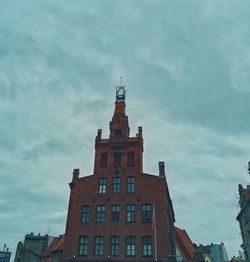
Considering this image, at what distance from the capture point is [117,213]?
131 feet

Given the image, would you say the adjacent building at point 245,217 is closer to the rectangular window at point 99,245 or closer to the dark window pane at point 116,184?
the dark window pane at point 116,184

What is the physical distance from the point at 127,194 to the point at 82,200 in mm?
6219

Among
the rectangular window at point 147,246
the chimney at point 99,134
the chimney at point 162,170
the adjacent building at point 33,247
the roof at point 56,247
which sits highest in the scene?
the chimney at point 99,134

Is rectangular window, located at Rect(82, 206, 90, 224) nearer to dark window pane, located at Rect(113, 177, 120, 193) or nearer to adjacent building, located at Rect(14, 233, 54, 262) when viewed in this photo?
dark window pane, located at Rect(113, 177, 120, 193)

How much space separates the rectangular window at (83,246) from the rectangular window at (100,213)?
2.69 metres

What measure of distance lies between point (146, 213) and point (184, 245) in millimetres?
23326

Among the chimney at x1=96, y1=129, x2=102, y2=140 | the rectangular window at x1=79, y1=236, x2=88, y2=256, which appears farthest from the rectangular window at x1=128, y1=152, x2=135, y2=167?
the rectangular window at x1=79, y1=236, x2=88, y2=256

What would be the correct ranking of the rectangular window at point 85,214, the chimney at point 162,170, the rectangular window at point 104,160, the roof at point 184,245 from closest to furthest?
the rectangular window at point 85,214, the chimney at point 162,170, the rectangular window at point 104,160, the roof at point 184,245

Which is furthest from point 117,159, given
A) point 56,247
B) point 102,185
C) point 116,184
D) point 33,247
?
point 33,247

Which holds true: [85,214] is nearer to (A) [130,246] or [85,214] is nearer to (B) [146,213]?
(A) [130,246]

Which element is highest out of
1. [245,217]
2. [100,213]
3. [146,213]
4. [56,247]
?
[245,217]

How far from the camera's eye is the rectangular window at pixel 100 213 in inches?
1571

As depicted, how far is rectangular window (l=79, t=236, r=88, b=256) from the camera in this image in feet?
125

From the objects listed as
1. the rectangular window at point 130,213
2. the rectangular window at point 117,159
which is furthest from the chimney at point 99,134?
the rectangular window at point 130,213
